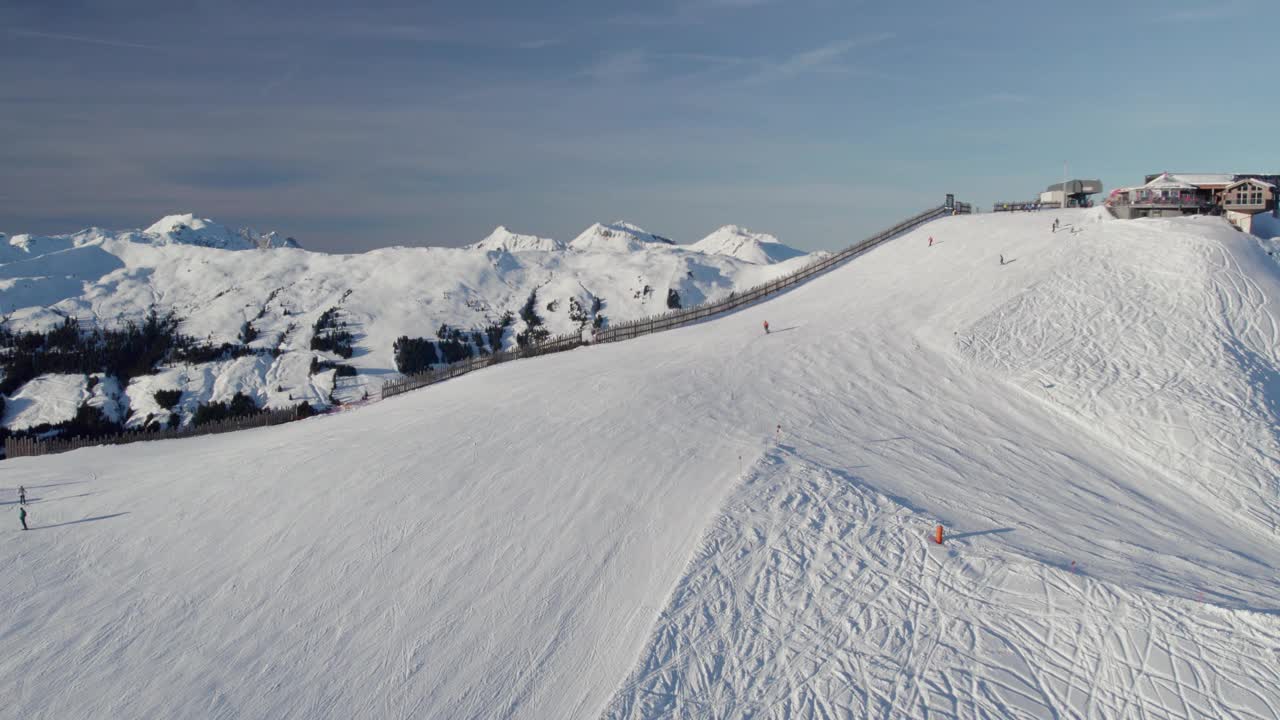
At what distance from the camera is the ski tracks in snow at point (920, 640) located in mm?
11516

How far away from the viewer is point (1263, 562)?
17.2m

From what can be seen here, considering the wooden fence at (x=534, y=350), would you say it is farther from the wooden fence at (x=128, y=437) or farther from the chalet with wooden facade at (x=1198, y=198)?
the chalet with wooden facade at (x=1198, y=198)

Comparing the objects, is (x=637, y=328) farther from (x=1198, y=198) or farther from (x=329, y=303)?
(x=329, y=303)

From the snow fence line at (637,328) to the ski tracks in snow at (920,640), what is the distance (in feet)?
80.5

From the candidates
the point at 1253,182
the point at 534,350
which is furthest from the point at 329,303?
the point at 1253,182

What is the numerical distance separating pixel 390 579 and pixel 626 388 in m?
12.9

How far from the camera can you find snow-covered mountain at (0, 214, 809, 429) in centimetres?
11894

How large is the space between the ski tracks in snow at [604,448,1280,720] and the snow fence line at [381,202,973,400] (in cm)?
2454

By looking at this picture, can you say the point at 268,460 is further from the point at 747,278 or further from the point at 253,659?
the point at 747,278

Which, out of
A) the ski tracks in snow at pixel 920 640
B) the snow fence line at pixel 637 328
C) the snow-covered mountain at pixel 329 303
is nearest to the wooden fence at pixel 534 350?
the snow fence line at pixel 637 328

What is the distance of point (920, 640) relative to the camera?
42.1ft

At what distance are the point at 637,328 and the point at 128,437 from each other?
25.8 m

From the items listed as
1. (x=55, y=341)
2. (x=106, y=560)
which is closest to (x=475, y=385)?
(x=106, y=560)

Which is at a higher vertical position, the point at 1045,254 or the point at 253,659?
the point at 1045,254
